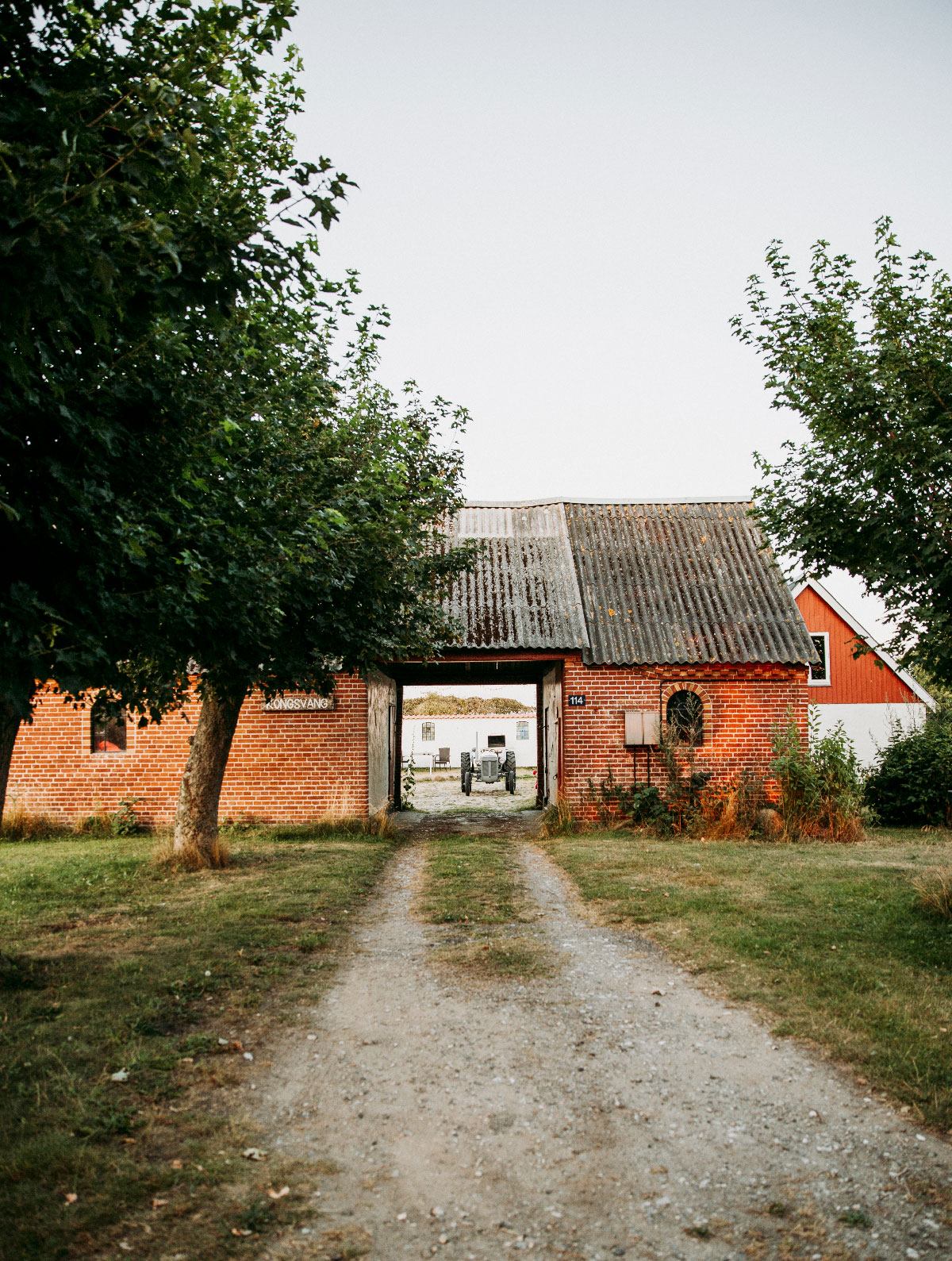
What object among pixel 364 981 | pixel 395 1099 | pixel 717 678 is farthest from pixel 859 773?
pixel 395 1099

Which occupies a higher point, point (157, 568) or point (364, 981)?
point (157, 568)

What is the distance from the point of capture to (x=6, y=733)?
6469mm

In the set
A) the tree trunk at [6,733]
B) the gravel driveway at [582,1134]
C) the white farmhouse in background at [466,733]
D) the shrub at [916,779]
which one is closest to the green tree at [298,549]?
the tree trunk at [6,733]

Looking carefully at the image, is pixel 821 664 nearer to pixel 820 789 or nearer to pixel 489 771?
pixel 489 771

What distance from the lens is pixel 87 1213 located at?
317cm

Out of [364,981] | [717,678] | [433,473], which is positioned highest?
[433,473]

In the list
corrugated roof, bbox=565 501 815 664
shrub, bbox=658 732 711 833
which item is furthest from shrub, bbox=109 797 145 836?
shrub, bbox=658 732 711 833

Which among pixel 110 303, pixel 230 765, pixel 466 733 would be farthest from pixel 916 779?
pixel 466 733

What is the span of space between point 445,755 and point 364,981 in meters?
33.6

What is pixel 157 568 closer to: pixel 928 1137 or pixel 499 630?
pixel 928 1137

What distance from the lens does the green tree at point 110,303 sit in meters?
3.10

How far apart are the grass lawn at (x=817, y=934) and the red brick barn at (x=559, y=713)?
2852 mm

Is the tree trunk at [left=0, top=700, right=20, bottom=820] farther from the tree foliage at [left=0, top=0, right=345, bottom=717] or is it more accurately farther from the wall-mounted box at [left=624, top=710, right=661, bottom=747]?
the wall-mounted box at [left=624, top=710, right=661, bottom=747]

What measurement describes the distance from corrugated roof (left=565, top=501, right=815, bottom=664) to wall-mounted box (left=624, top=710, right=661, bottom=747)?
95 cm
